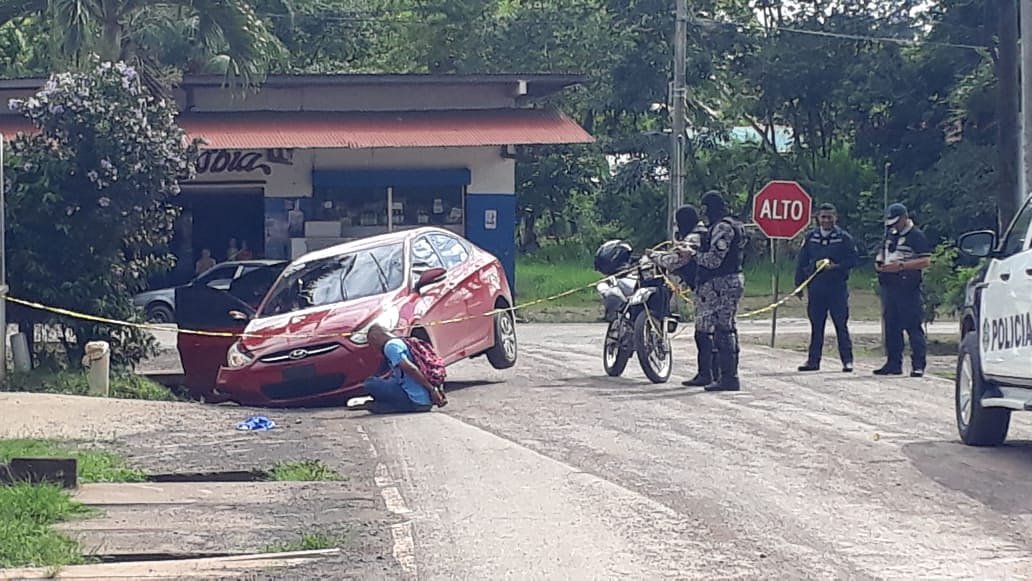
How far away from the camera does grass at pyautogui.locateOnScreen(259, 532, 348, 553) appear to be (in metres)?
7.52

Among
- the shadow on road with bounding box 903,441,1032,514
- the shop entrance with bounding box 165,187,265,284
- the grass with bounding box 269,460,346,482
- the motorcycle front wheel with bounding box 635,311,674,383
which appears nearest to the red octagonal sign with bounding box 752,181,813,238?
the motorcycle front wheel with bounding box 635,311,674,383

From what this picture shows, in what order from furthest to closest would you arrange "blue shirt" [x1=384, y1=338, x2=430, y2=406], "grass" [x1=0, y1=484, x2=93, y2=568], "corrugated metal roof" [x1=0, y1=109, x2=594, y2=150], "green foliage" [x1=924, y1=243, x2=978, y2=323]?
1. "corrugated metal roof" [x1=0, y1=109, x2=594, y2=150]
2. "green foliage" [x1=924, y1=243, x2=978, y2=323]
3. "blue shirt" [x1=384, y1=338, x2=430, y2=406]
4. "grass" [x1=0, y1=484, x2=93, y2=568]

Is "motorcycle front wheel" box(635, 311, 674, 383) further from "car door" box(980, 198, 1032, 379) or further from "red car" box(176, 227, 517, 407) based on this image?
"car door" box(980, 198, 1032, 379)

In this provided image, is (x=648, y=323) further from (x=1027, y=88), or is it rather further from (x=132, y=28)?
(x=132, y=28)

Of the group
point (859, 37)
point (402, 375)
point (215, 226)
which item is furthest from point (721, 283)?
point (859, 37)

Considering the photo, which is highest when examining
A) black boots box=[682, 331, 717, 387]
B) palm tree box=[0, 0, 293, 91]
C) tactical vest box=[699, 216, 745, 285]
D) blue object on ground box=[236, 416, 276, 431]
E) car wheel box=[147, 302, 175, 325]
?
palm tree box=[0, 0, 293, 91]

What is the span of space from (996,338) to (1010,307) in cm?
32

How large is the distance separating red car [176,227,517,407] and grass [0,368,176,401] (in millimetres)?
464

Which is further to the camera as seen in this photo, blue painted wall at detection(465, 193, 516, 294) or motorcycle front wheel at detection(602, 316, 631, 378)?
blue painted wall at detection(465, 193, 516, 294)

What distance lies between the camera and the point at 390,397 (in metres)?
12.9

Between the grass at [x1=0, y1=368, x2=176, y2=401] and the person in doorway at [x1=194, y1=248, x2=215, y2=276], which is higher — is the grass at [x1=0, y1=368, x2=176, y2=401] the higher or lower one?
the lower one

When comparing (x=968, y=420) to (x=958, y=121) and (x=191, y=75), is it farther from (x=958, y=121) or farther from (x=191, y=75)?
(x=958, y=121)

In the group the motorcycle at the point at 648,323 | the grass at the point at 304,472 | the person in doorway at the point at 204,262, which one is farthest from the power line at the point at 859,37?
the grass at the point at 304,472

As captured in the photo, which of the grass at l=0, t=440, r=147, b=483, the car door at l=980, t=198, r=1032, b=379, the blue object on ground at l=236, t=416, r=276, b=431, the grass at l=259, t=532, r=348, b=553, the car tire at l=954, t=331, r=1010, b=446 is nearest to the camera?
the grass at l=259, t=532, r=348, b=553
